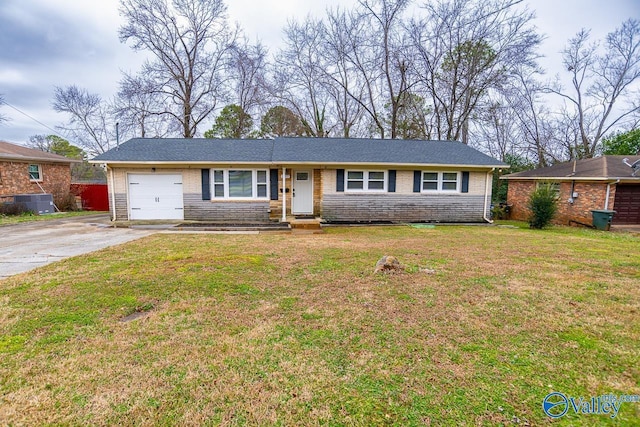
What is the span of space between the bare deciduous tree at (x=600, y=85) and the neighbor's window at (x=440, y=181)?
1653 cm

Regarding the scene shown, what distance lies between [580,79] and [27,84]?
3841 cm

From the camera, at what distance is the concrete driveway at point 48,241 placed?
564 centimetres

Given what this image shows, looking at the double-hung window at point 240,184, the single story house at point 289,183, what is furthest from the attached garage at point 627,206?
the double-hung window at point 240,184

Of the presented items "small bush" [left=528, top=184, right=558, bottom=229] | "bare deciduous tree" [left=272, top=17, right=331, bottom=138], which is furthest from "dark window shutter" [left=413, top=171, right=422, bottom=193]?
"bare deciduous tree" [left=272, top=17, right=331, bottom=138]

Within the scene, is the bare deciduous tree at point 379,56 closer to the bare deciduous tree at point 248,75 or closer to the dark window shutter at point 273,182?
the bare deciduous tree at point 248,75

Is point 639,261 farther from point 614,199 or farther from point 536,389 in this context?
point 614,199

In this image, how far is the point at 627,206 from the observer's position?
1308 cm

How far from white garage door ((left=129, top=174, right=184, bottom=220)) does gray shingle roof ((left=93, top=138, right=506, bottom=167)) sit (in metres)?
0.87

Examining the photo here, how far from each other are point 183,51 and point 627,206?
86.0 feet

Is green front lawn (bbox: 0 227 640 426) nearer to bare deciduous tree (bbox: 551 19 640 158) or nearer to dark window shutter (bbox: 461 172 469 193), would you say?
dark window shutter (bbox: 461 172 469 193)

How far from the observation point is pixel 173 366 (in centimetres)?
250

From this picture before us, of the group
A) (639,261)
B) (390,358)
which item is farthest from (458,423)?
(639,261)

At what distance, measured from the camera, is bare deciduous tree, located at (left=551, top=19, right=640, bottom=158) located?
790 inches

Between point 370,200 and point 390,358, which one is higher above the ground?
point 370,200
